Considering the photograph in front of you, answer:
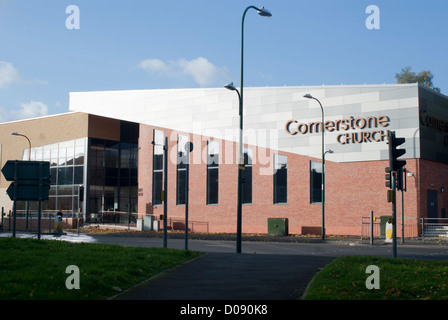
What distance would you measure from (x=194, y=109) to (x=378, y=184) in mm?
15618

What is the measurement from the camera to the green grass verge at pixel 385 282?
9.99 meters

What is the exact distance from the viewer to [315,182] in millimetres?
38594

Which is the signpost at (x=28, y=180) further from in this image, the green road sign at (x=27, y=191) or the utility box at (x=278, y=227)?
the utility box at (x=278, y=227)

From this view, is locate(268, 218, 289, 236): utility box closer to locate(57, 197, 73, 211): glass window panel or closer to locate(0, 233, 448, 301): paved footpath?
locate(0, 233, 448, 301): paved footpath

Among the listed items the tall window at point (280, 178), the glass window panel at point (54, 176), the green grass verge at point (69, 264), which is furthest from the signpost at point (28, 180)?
the glass window panel at point (54, 176)

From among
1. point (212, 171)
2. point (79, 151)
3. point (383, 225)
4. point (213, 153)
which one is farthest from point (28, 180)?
point (79, 151)

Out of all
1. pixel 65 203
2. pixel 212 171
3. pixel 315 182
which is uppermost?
pixel 212 171

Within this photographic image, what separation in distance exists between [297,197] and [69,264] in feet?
93.5

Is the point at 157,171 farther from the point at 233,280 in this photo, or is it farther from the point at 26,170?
the point at 233,280

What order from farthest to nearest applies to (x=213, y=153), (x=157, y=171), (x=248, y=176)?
(x=157, y=171) → (x=213, y=153) → (x=248, y=176)

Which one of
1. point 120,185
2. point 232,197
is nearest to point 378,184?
point 232,197

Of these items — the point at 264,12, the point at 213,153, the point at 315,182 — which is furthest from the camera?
the point at 213,153

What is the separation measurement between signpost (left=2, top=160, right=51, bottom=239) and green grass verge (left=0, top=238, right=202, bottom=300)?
1.54m

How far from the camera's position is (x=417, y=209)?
34594 mm
